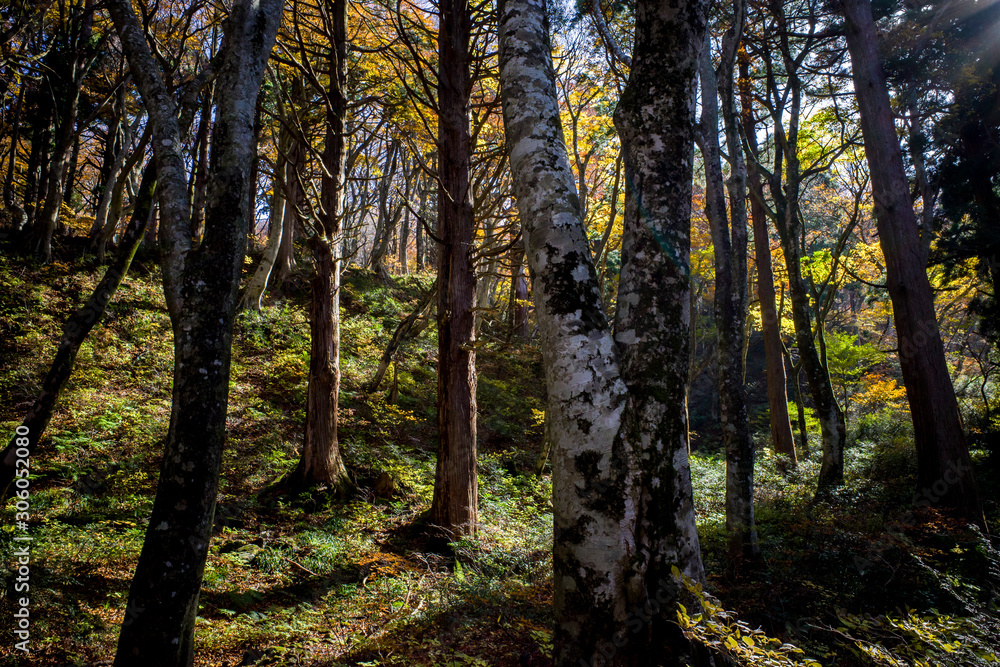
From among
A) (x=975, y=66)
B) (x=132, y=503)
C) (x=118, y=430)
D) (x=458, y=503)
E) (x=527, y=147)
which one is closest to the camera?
(x=527, y=147)

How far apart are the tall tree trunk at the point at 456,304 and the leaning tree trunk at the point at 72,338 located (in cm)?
318

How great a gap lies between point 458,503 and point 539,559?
1.23 m

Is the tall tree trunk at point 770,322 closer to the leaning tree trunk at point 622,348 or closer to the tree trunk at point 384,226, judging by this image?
the leaning tree trunk at point 622,348

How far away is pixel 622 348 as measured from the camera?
2.54 meters

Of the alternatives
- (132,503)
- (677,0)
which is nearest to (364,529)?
(132,503)

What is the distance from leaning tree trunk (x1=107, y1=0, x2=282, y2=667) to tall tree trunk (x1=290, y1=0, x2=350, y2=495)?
144 inches

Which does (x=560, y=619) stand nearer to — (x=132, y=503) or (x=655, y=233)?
(x=655, y=233)

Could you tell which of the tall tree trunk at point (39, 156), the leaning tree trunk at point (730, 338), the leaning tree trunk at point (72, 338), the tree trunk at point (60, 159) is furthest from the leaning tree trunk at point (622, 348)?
the tall tree trunk at point (39, 156)

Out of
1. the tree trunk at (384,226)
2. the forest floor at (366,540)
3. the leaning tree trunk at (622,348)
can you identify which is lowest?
the forest floor at (366,540)

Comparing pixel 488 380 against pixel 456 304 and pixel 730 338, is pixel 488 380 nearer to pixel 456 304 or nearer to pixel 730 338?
pixel 456 304

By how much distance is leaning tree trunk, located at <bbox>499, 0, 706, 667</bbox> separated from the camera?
2160 millimetres

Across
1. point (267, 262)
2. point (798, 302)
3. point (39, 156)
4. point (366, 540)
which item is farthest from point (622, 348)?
point (39, 156)

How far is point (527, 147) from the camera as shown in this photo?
2543 millimetres

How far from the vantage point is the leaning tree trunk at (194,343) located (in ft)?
8.09
